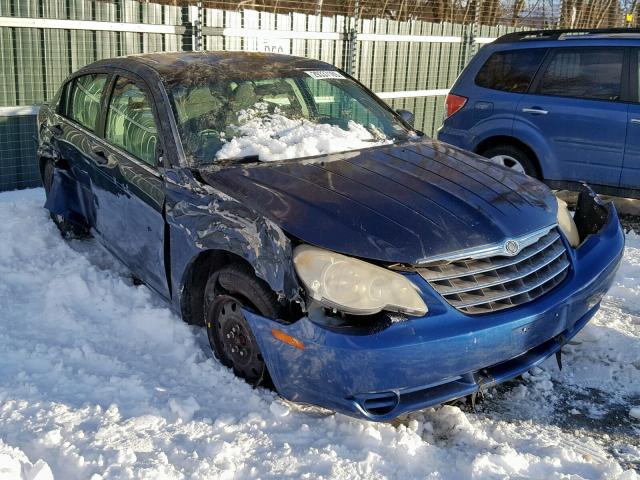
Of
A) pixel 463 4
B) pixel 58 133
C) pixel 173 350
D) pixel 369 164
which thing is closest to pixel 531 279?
pixel 369 164

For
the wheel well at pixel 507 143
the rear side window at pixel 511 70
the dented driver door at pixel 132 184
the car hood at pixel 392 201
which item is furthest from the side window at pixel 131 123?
the rear side window at pixel 511 70

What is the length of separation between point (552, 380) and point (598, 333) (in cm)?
67

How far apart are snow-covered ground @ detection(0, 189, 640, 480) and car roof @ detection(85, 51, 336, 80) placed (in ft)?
4.53

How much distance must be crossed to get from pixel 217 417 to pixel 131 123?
2000mm

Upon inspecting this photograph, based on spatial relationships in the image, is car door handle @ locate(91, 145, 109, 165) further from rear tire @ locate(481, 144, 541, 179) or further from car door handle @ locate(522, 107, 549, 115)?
car door handle @ locate(522, 107, 549, 115)

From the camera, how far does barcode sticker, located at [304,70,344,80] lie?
478 cm

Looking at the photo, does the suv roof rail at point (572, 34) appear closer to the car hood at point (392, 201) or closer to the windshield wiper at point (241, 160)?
the car hood at point (392, 201)

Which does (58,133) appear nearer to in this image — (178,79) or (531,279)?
(178,79)

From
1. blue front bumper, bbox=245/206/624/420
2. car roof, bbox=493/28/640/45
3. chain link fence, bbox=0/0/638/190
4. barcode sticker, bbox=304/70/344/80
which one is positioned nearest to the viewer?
blue front bumper, bbox=245/206/624/420

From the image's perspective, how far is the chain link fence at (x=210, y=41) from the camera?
7145 mm

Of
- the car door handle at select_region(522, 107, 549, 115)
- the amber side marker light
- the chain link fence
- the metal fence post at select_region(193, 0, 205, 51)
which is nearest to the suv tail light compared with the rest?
the car door handle at select_region(522, 107, 549, 115)

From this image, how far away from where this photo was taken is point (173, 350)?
3.92 meters

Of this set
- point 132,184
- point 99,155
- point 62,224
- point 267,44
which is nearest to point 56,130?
point 62,224

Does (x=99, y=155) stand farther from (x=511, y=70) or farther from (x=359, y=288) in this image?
(x=511, y=70)
